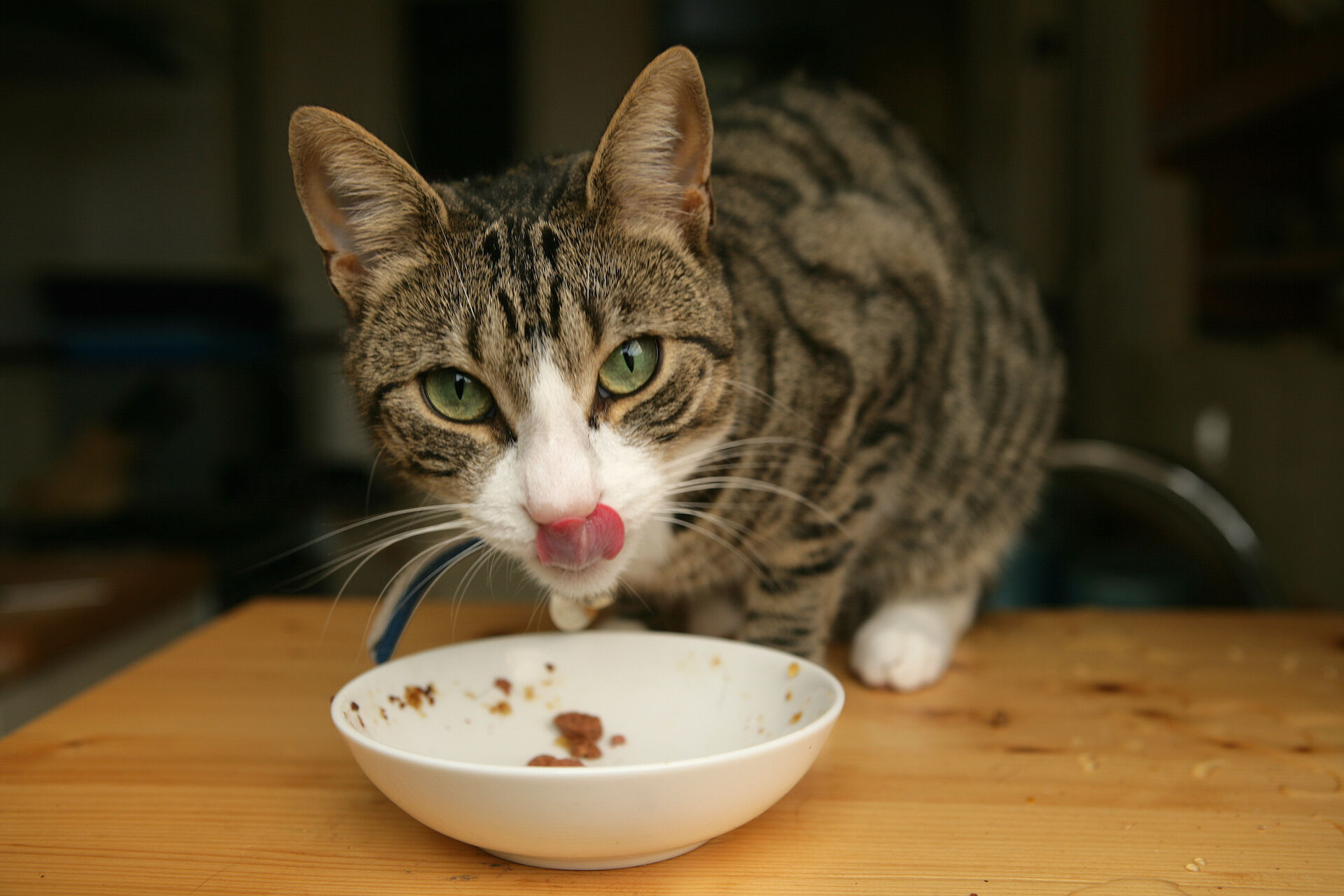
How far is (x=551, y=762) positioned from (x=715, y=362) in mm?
362

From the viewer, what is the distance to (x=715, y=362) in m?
0.84

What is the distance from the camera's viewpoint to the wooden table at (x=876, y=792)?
599 mm

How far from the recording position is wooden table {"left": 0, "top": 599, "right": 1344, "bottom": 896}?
1.97 feet

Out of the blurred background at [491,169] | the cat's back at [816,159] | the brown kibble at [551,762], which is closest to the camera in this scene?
the brown kibble at [551,762]

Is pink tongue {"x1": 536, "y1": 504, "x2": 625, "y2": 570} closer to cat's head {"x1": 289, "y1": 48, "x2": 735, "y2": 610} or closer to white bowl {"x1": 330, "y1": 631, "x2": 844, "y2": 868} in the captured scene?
cat's head {"x1": 289, "y1": 48, "x2": 735, "y2": 610}

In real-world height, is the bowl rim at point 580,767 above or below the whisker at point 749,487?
below

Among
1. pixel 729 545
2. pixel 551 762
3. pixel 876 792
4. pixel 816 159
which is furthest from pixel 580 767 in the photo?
pixel 816 159

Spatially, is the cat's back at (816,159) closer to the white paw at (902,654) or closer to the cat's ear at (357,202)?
the cat's ear at (357,202)

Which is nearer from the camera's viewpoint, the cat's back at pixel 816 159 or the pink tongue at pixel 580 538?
the pink tongue at pixel 580 538

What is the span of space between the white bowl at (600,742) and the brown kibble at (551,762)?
2 centimetres

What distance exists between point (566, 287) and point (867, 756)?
448 millimetres

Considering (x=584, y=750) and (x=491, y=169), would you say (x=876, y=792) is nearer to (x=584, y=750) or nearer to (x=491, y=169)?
(x=584, y=750)

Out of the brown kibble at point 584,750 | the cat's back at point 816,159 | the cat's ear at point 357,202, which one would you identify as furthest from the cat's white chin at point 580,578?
the cat's back at point 816,159

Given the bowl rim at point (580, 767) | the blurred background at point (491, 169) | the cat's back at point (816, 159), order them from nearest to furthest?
1. the bowl rim at point (580, 767)
2. the cat's back at point (816, 159)
3. the blurred background at point (491, 169)
